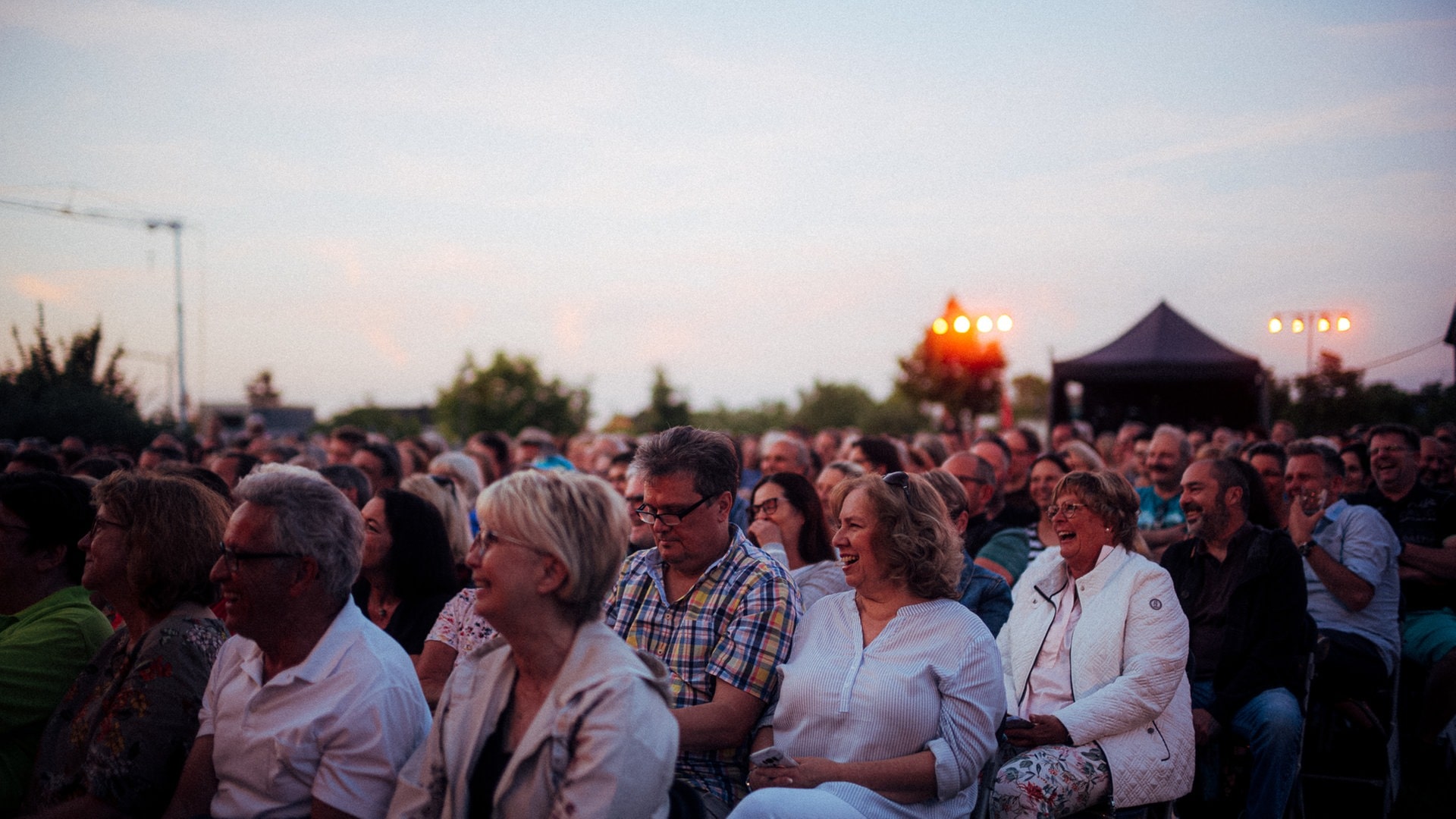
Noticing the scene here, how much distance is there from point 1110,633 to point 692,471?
1.73m

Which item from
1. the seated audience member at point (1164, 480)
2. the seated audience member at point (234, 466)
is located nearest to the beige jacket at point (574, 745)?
the seated audience member at point (234, 466)

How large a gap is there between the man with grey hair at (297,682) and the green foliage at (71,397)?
41.5 feet

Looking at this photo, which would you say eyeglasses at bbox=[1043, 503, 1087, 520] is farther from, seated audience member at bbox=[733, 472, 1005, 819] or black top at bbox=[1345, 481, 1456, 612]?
black top at bbox=[1345, 481, 1456, 612]

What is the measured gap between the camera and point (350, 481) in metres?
5.72

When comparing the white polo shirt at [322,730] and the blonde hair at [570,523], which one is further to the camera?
the white polo shirt at [322,730]

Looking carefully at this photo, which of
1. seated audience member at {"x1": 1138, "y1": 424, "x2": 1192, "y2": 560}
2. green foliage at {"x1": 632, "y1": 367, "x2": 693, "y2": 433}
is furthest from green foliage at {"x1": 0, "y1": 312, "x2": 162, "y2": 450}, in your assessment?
green foliage at {"x1": 632, "y1": 367, "x2": 693, "y2": 433}

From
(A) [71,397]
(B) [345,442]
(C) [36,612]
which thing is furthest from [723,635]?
(A) [71,397]

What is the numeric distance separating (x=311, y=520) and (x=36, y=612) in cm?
134

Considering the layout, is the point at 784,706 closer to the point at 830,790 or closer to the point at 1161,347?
the point at 830,790

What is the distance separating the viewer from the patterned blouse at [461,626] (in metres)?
3.64

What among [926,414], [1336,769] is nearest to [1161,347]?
[1336,769]

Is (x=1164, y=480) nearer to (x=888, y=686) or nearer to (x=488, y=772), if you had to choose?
(x=888, y=686)

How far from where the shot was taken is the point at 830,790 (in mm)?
2867

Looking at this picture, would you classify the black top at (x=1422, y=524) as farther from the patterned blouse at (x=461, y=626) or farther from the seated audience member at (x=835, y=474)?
the patterned blouse at (x=461, y=626)
